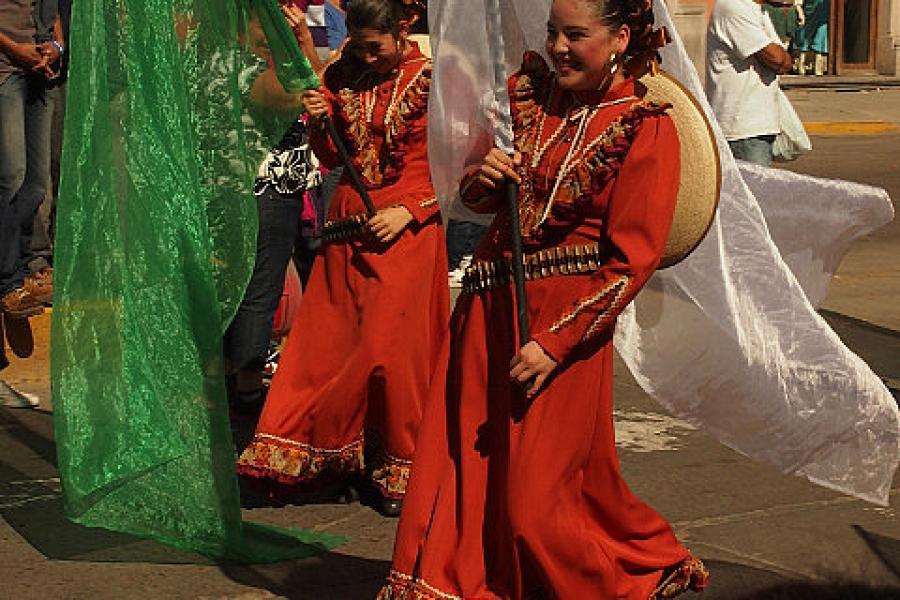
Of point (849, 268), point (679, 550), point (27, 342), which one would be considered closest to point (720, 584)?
point (679, 550)

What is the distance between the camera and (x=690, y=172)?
475 cm

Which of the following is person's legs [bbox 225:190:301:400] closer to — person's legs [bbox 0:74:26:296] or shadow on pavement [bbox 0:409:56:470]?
shadow on pavement [bbox 0:409:56:470]

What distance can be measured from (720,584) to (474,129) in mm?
1526

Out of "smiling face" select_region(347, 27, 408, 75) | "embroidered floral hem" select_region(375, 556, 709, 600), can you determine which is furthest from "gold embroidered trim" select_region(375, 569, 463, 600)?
"smiling face" select_region(347, 27, 408, 75)

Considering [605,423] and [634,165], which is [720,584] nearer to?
[605,423]

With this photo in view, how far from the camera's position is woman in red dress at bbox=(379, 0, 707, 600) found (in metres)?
4.58

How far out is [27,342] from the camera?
27.1 feet

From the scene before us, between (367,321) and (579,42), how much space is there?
2.08 m

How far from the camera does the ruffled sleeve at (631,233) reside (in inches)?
179

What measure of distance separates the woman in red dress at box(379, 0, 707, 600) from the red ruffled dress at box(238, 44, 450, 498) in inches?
62.3

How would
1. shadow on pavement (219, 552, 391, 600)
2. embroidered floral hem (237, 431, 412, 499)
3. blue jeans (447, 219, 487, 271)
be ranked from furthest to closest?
blue jeans (447, 219, 487, 271), embroidered floral hem (237, 431, 412, 499), shadow on pavement (219, 552, 391, 600)

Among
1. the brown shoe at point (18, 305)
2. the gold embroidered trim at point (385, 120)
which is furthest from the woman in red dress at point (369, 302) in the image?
the brown shoe at point (18, 305)

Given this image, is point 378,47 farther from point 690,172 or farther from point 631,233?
point 631,233

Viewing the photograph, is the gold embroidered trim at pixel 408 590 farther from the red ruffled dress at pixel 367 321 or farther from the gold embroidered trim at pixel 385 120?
the gold embroidered trim at pixel 385 120
